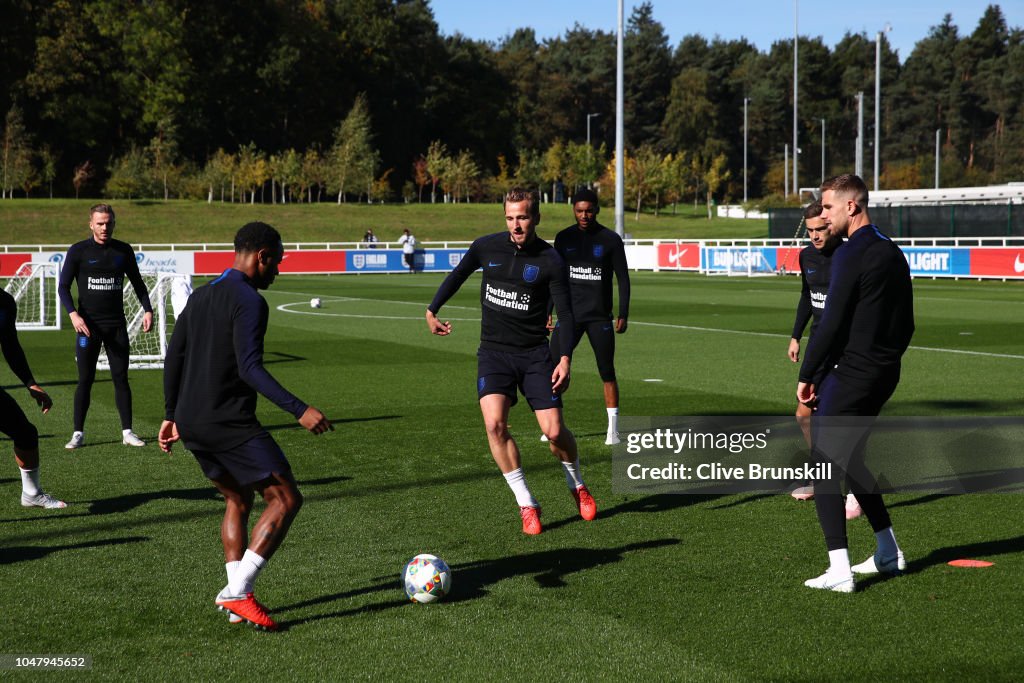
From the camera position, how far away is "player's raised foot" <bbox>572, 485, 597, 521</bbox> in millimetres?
7875

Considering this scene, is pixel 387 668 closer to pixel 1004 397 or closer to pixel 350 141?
pixel 1004 397

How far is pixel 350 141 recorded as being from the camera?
9031 cm

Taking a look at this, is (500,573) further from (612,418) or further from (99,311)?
(99,311)

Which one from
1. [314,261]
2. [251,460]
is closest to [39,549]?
[251,460]

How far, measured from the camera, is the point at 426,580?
602 cm

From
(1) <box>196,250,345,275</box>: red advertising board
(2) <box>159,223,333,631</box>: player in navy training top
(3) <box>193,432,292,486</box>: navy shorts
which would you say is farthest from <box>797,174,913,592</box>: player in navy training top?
(1) <box>196,250,345,275</box>: red advertising board

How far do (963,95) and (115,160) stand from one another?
91141mm

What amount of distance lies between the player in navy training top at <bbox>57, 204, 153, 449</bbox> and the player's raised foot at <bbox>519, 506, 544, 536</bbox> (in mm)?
4862

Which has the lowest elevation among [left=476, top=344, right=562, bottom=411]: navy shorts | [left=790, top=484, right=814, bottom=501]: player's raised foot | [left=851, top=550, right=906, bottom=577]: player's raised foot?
[left=790, top=484, right=814, bottom=501]: player's raised foot

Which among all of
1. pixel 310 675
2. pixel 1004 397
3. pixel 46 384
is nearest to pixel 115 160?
pixel 46 384

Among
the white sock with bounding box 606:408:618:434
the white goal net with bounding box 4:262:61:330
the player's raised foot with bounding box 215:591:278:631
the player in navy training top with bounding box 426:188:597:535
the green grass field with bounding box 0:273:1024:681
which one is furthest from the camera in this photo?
the white goal net with bounding box 4:262:61:330

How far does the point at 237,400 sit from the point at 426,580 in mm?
1327

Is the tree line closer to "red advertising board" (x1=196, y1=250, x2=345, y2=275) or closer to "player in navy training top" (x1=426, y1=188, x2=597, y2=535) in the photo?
"red advertising board" (x1=196, y1=250, x2=345, y2=275)

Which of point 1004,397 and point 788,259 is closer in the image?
point 1004,397
